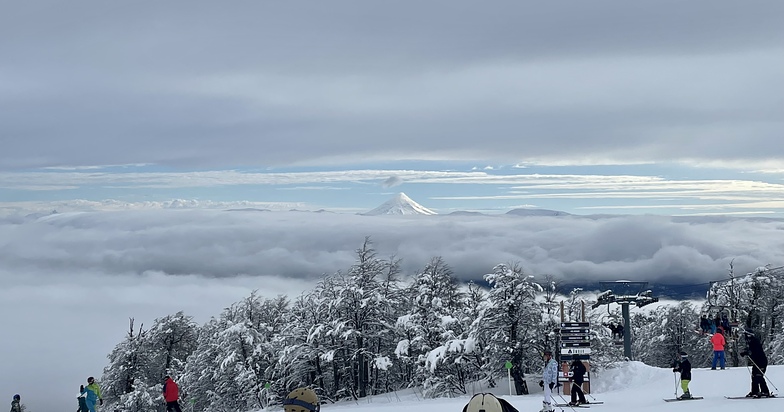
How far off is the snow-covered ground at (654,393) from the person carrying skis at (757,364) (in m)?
0.48

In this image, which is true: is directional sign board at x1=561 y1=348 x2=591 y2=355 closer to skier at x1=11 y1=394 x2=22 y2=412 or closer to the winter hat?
the winter hat

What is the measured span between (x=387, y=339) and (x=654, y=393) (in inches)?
893

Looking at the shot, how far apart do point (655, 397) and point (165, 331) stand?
5205 centimetres

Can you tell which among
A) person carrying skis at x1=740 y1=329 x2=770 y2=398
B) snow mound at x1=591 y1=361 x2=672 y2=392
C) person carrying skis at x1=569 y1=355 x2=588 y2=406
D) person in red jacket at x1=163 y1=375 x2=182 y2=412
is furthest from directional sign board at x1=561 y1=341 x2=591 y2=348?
person in red jacket at x1=163 y1=375 x2=182 y2=412

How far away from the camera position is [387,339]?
4694cm

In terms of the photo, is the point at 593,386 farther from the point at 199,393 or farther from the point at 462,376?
the point at 199,393

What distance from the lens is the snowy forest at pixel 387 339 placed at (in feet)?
116

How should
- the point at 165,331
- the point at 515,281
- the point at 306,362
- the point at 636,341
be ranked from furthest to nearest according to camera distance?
the point at 636,341 < the point at 165,331 < the point at 306,362 < the point at 515,281

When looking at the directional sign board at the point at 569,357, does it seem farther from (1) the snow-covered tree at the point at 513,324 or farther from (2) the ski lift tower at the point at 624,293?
(2) the ski lift tower at the point at 624,293

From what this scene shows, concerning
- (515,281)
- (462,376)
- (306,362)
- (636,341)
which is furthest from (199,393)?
(636,341)

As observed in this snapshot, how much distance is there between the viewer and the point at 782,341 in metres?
51.0

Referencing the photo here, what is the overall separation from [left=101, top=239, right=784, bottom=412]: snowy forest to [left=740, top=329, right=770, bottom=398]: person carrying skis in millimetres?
10236

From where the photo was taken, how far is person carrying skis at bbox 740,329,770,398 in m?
21.4

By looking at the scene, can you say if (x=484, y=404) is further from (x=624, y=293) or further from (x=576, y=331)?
(x=624, y=293)
